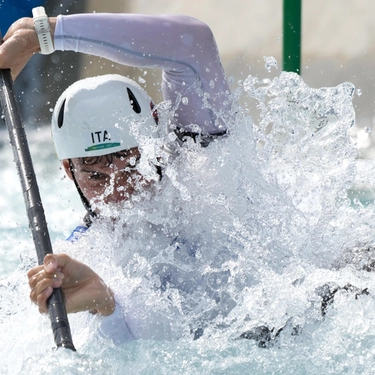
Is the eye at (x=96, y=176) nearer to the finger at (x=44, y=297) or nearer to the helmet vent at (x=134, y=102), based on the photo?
the helmet vent at (x=134, y=102)

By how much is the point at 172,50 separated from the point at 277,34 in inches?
73.2

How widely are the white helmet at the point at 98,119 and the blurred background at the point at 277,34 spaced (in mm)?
1736

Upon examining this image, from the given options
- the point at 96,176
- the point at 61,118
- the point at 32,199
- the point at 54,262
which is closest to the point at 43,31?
the point at 61,118

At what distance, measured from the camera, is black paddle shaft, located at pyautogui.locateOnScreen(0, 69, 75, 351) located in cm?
136

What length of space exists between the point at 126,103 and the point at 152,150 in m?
0.15

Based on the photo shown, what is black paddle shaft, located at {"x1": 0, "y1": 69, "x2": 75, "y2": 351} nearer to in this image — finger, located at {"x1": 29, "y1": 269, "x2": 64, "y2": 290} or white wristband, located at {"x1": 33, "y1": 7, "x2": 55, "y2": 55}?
finger, located at {"x1": 29, "y1": 269, "x2": 64, "y2": 290}

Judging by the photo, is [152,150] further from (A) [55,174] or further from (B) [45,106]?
(B) [45,106]

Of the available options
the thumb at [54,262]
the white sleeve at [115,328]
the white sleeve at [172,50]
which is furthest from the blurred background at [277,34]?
the thumb at [54,262]

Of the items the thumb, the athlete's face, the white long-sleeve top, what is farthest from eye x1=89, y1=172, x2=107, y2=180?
the thumb

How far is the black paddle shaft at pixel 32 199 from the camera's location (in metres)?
1.36

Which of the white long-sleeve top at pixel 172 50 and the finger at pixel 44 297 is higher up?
the white long-sleeve top at pixel 172 50

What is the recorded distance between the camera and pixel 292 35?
11.7 feet

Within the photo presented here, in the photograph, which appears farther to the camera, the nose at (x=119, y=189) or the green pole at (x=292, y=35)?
the green pole at (x=292, y=35)

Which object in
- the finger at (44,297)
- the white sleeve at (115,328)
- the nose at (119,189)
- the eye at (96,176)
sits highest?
the eye at (96,176)
